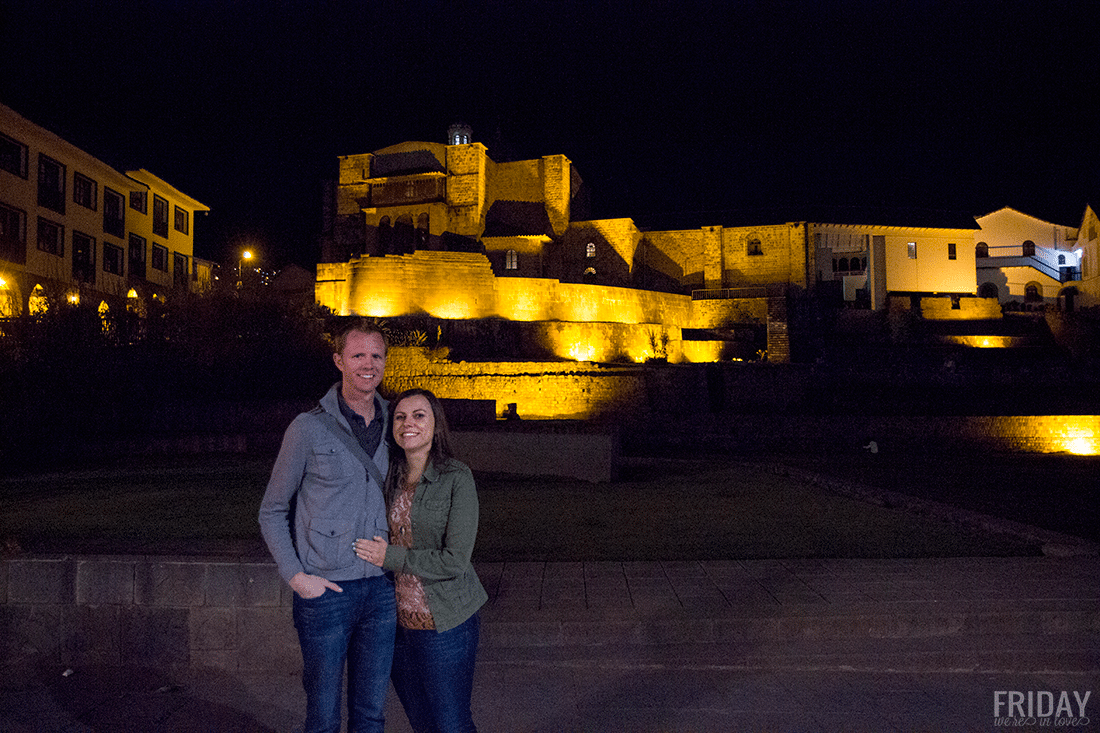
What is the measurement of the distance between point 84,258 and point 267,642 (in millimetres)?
27352

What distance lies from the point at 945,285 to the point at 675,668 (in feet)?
133

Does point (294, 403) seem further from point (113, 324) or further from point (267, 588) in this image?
point (267, 588)

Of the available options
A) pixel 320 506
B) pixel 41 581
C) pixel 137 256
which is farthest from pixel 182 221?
pixel 320 506

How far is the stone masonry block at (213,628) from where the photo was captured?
12.6 feet

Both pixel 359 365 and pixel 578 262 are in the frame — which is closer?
pixel 359 365

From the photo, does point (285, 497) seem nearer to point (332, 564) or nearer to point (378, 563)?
point (332, 564)

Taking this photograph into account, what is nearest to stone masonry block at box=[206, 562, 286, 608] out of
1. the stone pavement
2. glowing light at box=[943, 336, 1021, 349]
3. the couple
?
the stone pavement

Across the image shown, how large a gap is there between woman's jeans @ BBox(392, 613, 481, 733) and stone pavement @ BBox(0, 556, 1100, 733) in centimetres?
97

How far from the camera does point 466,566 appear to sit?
237cm

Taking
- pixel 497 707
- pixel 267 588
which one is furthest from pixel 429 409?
pixel 267 588

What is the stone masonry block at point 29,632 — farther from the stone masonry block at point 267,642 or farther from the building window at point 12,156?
the building window at point 12,156

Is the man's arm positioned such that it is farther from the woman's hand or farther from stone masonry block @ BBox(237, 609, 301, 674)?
stone masonry block @ BBox(237, 609, 301, 674)

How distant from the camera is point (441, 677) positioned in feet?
7.52

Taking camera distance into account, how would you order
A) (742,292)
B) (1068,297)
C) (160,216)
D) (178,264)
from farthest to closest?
(1068,297) → (742,292) → (178,264) → (160,216)
